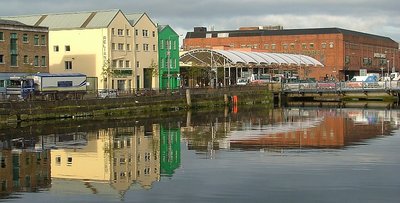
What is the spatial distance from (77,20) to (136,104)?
33.1m

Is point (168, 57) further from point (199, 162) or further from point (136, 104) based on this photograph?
point (199, 162)

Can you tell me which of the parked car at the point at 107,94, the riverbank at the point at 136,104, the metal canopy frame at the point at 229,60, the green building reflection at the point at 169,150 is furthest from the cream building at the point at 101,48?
the green building reflection at the point at 169,150

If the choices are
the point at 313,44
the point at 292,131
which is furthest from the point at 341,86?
the point at 313,44

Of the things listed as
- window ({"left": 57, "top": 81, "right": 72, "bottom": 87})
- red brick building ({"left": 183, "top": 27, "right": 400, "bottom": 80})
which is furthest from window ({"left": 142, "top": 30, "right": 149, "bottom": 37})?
red brick building ({"left": 183, "top": 27, "right": 400, "bottom": 80})

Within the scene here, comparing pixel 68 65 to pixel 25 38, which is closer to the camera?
pixel 25 38

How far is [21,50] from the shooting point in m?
84.4

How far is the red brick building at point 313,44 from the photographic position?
164 metres

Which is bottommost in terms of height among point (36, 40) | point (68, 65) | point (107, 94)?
point (107, 94)

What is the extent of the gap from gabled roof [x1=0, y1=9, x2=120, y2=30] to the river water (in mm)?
40827

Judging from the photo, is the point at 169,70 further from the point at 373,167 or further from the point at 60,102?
the point at 373,167

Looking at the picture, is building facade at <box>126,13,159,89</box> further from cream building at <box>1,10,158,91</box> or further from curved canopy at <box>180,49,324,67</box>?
curved canopy at <box>180,49,324,67</box>

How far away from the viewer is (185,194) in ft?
89.3

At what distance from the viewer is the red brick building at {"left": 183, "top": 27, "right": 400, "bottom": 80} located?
164 meters

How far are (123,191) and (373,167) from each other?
12742 mm
